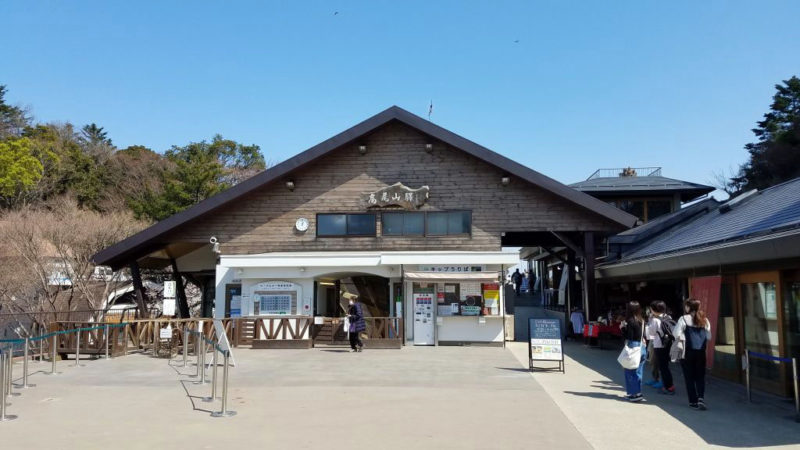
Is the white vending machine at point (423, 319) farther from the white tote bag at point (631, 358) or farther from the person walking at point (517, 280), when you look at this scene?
the person walking at point (517, 280)

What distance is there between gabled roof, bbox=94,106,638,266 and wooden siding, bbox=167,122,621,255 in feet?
1.97

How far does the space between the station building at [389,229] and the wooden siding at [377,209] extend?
33 millimetres

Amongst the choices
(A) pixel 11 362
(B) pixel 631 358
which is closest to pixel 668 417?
(B) pixel 631 358

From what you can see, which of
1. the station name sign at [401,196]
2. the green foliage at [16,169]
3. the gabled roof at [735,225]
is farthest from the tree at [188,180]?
the gabled roof at [735,225]

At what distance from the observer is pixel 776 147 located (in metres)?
35.3

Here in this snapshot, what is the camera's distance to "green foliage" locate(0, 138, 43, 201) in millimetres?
32844

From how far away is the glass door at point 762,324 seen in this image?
9164 millimetres

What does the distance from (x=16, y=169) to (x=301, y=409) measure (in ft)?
106

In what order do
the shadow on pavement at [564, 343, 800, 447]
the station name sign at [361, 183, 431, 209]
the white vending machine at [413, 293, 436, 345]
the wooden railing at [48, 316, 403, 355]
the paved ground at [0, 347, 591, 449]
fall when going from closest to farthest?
the paved ground at [0, 347, 591, 449], the shadow on pavement at [564, 343, 800, 447], the wooden railing at [48, 316, 403, 355], the white vending machine at [413, 293, 436, 345], the station name sign at [361, 183, 431, 209]

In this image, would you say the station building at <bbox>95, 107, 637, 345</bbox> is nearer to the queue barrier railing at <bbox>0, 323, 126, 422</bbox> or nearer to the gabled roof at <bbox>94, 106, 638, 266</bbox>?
the gabled roof at <bbox>94, 106, 638, 266</bbox>

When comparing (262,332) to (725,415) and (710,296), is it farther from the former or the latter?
(725,415)

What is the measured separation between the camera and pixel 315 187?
19625 mm

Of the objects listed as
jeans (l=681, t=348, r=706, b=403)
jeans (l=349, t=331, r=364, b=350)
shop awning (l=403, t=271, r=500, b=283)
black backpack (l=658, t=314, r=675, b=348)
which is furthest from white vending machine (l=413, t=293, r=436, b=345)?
jeans (l=681, t=348, r=706, b=403)

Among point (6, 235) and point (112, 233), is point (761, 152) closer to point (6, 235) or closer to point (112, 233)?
point (112, 233)
